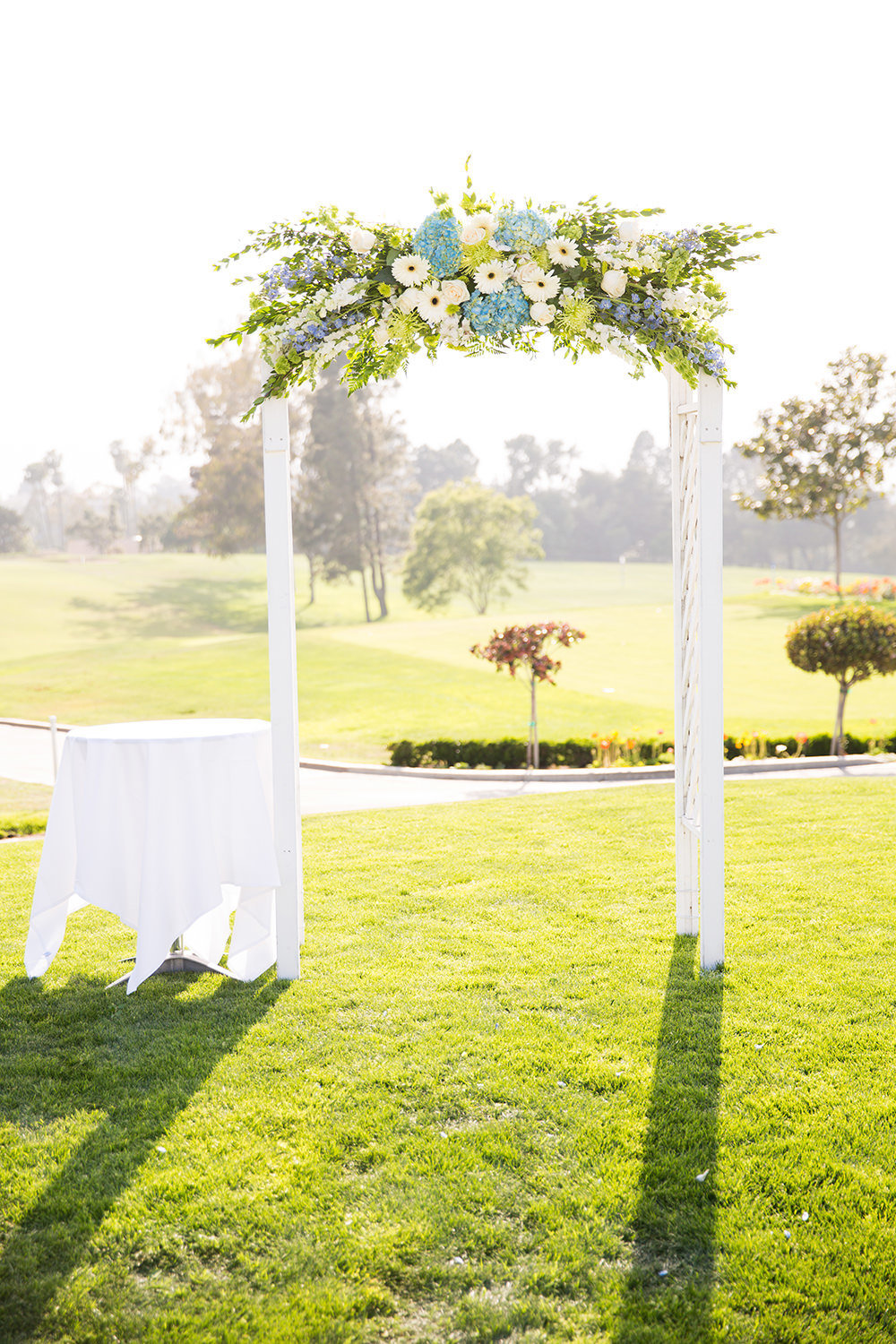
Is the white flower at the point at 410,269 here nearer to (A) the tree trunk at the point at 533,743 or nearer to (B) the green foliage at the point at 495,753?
(A) the tree trunk at the point at 533,743

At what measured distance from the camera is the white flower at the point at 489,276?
3793 millimetres

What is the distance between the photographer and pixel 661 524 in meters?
59.4

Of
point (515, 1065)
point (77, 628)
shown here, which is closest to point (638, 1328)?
point (515, 1065)

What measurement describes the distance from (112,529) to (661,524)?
32.8 m

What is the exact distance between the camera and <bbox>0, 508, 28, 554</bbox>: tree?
54.2m

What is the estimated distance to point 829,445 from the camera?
107 feet

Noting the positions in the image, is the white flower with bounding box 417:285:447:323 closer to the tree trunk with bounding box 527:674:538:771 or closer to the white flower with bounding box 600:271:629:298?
the white flower with bounding box 600:271:629:298

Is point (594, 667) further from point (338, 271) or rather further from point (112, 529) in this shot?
point (112, 529)

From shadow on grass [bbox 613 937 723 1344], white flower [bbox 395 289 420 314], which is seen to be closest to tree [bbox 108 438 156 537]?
white flower [bbox 395 289 420 314]

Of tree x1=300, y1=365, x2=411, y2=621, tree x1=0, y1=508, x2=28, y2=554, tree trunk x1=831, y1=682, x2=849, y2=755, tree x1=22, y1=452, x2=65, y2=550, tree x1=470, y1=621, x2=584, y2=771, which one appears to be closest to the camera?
tree x1=470, y1=621, x2=584, y2=771

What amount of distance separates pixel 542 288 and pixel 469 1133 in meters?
3.05

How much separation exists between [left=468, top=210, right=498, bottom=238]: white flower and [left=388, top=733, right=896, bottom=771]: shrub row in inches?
290

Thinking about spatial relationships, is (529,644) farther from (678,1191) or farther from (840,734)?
(678,1191)

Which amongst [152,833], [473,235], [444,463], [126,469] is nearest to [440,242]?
[473,235]
